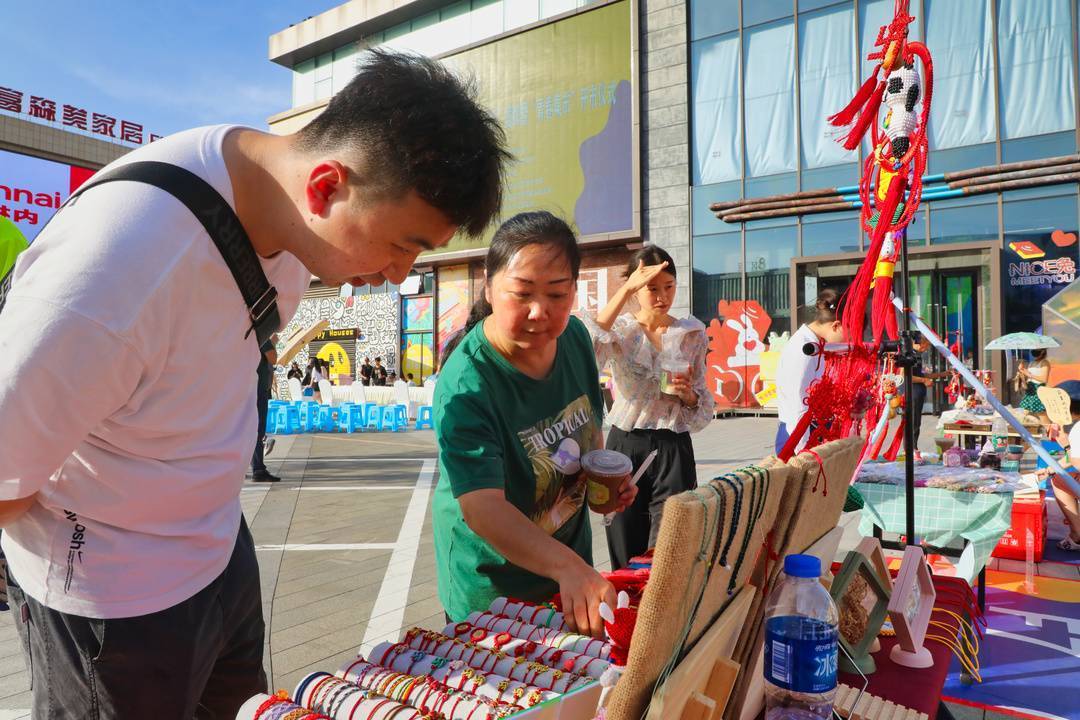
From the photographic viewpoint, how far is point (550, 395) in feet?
5.77

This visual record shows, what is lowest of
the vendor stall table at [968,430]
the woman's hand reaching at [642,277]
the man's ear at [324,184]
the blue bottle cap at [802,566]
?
the vendor stall table at [968,430]

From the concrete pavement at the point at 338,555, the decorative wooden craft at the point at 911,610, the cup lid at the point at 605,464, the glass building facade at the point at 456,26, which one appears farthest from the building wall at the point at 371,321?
the decorative wooden craft at the point at 911,610

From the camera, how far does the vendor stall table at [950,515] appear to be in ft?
11.3

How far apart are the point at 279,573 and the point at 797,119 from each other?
13.3 metres

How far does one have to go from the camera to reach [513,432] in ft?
5.32

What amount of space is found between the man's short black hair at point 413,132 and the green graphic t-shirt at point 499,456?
574 millimetres

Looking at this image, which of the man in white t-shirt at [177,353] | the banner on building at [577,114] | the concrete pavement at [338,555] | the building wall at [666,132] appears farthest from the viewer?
the banner on building at [577,114]

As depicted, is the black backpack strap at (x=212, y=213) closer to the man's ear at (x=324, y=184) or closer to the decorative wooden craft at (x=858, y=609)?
the man's ear at (x=324, y=184)

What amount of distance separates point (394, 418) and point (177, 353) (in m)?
12.2

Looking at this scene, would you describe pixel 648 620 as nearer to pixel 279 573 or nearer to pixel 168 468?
pixel 168 468

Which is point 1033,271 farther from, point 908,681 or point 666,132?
point 908,681

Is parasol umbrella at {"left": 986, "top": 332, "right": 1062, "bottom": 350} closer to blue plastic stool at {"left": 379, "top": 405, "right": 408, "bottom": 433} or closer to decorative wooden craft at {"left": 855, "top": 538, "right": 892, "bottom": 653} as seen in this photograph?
decorative wooden craft at {"left": 855, "top": 538, "right": 892, "bottom": 653}

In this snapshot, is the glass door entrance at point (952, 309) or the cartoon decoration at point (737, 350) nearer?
the glass door entrance at point (952, 309)

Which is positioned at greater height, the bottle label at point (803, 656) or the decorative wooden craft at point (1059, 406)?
the decorative wooden craft at point (1059, 406)
